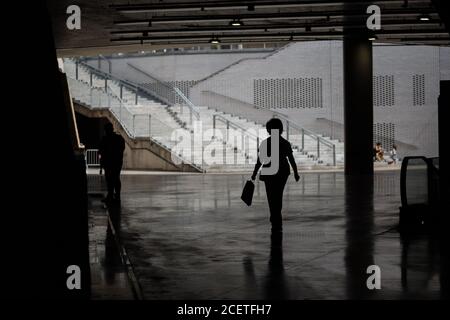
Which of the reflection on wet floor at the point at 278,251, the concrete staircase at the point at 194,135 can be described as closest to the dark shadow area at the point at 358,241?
the reflection on wet floor at the point at 278,251

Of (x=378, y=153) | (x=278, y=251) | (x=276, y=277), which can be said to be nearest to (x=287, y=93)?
(x=378, y=153)

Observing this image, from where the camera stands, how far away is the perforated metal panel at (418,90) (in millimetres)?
45344

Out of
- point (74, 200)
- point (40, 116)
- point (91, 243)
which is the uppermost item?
point (40, 116)

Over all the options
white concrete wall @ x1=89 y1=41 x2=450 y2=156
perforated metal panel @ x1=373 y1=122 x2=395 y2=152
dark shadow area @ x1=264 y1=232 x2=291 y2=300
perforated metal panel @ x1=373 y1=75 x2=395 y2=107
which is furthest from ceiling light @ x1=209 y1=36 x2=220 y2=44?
dark shadow area @ x1=264 y1=232 x2=291 y2=300

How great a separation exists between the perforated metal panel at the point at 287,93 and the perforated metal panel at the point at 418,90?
16.5 ft

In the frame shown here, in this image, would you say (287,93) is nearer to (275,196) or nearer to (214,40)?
(214,40)

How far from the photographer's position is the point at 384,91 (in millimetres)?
46219

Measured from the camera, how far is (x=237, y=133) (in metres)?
39.8

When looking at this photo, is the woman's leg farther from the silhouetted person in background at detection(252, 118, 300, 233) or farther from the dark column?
the dark column

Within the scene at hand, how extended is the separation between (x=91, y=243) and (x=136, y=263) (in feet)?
7.09

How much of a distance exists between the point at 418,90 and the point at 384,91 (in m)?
1.79

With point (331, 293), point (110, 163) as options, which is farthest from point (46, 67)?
point (110, 163)

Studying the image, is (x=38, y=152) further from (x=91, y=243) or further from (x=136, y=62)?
(x=136, y=62)

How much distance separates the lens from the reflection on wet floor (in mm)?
7691
